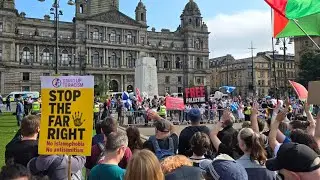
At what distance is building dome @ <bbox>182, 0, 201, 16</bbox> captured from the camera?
290 ft

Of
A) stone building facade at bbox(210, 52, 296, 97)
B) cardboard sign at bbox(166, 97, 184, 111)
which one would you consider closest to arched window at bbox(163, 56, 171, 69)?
stone building facade at bbox(210, 52, 296, 97)

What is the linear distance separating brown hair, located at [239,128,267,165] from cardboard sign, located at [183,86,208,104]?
14651 mm

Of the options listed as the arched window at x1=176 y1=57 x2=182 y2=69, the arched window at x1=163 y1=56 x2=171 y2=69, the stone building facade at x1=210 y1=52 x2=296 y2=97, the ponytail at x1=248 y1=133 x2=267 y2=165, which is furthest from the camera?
the stone building facade at x1=210 y1=52 x2=296 y2=97

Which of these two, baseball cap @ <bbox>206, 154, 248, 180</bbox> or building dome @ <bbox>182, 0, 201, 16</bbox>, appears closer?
baseball cap @ <bbox>206, 154, 248, 180</bbox>

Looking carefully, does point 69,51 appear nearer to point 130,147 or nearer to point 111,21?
point 111,21

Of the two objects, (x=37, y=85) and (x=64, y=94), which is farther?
(x=37, y=85)

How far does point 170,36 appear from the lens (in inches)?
3472

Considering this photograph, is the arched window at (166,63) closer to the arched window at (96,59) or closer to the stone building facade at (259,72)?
the arched window at (96,59)

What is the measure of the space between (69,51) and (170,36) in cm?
2495

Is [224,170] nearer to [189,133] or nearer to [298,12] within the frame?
[189,133]

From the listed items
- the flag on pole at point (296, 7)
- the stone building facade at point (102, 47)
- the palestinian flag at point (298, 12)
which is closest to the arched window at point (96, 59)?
the stone building facade at point (102, 47)

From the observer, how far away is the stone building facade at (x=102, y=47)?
6806 centimetres

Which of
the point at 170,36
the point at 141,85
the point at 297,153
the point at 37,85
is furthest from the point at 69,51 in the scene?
the point at 297,153

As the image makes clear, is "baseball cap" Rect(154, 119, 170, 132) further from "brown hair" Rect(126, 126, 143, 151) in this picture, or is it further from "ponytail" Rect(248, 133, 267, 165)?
"ponytail" Rect(248, 133, 267, 165)
